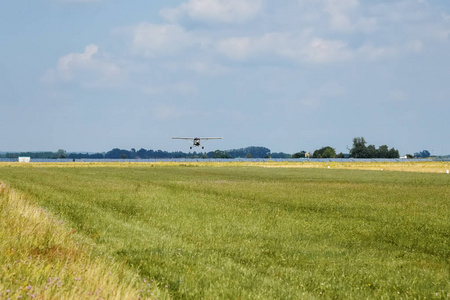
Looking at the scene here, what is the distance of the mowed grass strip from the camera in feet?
31.0

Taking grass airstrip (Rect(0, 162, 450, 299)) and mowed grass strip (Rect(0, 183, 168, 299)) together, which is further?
grass airstrip (Rect(0, 162, 450, 299))

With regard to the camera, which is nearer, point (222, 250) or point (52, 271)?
point (52, 271)

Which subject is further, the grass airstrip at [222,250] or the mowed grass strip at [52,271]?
the grass airstrip at [222,250]

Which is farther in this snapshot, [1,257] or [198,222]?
[198,222]

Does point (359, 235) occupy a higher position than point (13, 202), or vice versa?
point (13, 202)

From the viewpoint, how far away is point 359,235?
74.0 ft

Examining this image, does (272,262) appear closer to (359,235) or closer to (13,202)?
(359,235)

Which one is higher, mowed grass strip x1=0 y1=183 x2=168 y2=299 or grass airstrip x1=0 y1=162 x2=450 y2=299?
mowed grass strip x1=0 y1=183 x2=168 y2=299

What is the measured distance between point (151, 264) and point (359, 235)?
10.6 metres

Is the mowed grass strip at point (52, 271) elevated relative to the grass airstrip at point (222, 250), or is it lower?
elevated

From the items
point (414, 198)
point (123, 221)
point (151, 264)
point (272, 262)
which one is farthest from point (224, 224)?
point (414, 198)

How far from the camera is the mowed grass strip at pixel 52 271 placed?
31.0 feet

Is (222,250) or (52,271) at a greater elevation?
(52,271)

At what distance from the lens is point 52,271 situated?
10836 millimetres
